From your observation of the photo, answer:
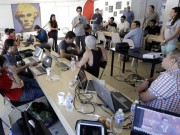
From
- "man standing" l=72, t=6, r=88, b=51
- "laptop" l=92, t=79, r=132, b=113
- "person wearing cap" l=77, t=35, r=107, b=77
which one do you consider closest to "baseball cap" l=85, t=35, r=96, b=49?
"person wearing cap" l=77, t=35, r=107, b=77

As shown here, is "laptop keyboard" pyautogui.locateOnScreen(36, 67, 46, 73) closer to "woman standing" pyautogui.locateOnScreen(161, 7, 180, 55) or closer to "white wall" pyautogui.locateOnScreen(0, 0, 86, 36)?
"woman standing" pyautogui.locateOnScreen(161, 7, 180, 55)

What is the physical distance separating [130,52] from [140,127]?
8.34 feet

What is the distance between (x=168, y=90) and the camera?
4.26 ft

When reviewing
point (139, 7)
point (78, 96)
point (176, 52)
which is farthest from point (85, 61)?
point (139, 7)

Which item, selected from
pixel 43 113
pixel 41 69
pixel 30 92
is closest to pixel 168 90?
pixel 43 113

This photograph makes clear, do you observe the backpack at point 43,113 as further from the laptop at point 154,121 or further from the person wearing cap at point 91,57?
the laptop at point 154,121

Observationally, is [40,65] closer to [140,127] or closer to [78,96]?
[78,96]

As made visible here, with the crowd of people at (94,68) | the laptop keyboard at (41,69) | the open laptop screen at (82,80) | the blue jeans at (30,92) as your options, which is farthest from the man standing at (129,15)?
the open laptop screen at (82,80)

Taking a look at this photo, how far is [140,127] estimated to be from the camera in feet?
3.37

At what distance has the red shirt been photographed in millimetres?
1833

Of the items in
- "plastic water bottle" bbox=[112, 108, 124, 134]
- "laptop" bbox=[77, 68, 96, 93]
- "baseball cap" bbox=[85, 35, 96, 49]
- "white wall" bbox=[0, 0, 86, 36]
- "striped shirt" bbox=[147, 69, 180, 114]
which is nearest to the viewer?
"plastic water bottle" bbox=[112, 108, 124, 134]

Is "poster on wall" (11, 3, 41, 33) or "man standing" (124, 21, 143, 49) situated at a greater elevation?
"poster on wall" (11, 3, 41, 33)

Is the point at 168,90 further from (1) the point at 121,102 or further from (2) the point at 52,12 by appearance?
(2) the point at 52,12

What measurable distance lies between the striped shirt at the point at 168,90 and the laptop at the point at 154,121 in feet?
1.41
